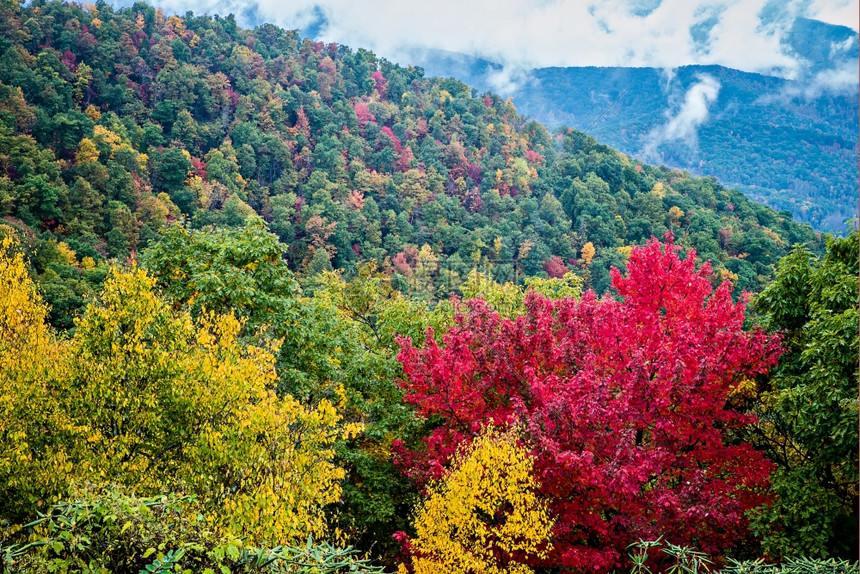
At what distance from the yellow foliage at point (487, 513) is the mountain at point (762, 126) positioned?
12150cm

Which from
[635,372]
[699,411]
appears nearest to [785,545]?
[699,411]

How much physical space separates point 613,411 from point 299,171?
85.9m

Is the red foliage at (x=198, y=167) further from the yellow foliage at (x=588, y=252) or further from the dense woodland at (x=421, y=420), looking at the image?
the dense woodland at (x=421, y=420)

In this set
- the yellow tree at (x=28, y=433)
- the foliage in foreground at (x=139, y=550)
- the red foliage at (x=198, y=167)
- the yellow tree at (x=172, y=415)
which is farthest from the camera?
the red foliage at (x=198, y=167)

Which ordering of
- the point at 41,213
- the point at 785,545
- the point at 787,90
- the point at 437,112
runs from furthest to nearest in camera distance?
the point at 787,90 < the point at 437,112 < the point at 41,213 < the point at 785,545

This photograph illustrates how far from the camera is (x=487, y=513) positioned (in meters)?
11.0

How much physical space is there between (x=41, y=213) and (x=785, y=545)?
202 feet

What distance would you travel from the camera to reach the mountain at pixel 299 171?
58.0 m

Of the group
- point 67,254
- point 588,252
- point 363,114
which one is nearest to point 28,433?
point 67,254

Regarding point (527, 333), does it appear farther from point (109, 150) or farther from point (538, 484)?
point (109, 150)

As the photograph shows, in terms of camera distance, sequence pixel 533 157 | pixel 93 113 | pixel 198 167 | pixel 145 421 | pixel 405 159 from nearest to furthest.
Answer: pixel 145 421, pixel 93 113, pixel 198 167, pixel 405 159, pixel 533 157

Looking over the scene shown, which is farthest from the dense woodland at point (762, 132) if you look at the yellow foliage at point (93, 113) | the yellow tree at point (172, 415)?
the yellow tree at point (172, 415)

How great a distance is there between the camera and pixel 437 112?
385 ft

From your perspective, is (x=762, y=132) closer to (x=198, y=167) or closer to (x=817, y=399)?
(x=198, y=167)
